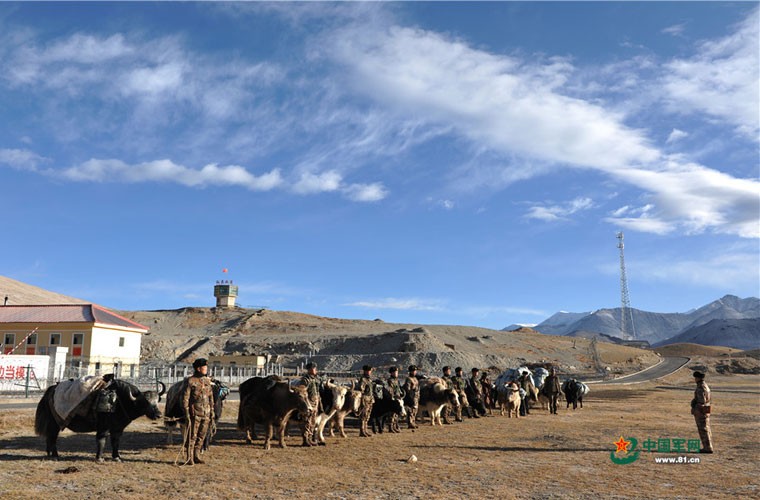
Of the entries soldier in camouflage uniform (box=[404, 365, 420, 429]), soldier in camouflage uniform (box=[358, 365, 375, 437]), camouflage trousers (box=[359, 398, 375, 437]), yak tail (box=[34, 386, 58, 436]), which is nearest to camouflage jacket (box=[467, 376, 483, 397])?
soldier in camouflage uniform (box=[404, 365, 420, 429])

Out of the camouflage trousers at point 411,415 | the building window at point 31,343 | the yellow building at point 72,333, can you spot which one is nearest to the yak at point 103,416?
the camouflage trousers at point 411,415

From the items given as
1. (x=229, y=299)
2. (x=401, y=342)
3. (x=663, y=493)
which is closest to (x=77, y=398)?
(x=663, y=493)

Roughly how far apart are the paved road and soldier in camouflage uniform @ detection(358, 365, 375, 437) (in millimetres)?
48347

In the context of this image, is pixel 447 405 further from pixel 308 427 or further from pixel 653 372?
pixel 653 372

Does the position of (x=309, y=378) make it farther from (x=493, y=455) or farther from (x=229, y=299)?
(x=229, y=299)

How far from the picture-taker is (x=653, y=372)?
76.9m

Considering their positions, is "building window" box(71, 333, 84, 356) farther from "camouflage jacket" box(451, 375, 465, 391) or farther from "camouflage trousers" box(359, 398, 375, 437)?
"camouflage trousers" box(359, 398, 375, 437)

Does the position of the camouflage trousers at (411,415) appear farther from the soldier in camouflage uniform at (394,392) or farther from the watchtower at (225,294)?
the watchtower at (225,294)

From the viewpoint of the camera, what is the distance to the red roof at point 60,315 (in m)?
45.5

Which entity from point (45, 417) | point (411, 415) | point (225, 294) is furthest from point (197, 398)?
point (225, 294)

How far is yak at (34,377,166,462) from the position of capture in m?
13.2

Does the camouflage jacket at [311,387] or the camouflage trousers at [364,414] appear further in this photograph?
the camouflage trousers at [364,414]

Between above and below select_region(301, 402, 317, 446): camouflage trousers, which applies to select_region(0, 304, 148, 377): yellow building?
above

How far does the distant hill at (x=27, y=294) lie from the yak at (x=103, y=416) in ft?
396
